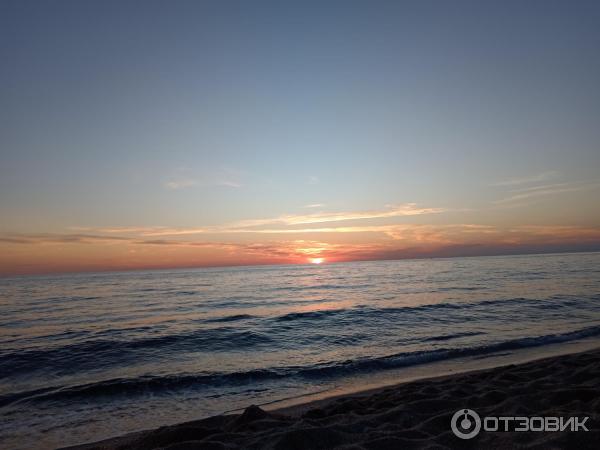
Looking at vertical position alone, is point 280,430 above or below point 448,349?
above

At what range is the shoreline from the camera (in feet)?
15.0

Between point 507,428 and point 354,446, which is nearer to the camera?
point 354,446

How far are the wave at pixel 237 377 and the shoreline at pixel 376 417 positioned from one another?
2047 millimetres

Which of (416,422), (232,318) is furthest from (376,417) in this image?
(232,318)

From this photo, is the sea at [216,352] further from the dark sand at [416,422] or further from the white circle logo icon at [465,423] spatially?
the white circle logo icon at [465,423]

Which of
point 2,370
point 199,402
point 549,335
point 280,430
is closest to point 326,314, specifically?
point 549,335

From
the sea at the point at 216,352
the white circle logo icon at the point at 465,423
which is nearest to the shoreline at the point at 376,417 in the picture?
the white circle logo icon at the point at 465,423

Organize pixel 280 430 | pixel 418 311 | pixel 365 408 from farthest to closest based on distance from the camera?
pixel 418 311
pixel 365 408
pixel 280 430

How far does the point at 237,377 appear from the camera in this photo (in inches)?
449

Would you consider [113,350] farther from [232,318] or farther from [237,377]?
[232,318]

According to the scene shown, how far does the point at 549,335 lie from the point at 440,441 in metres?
14.3

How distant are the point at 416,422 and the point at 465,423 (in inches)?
29.5

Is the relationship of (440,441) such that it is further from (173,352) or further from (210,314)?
(210,314)

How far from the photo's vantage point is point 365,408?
6.76 meters
